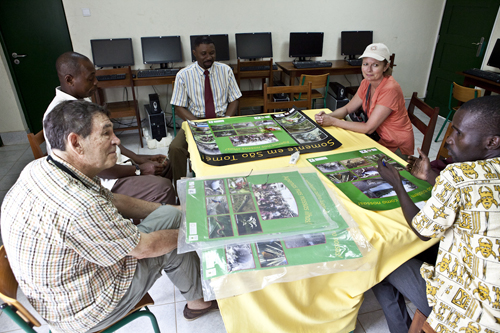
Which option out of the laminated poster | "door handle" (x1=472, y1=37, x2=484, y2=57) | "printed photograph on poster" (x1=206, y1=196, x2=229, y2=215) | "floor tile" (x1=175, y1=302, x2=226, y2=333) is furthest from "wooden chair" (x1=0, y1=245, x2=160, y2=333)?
"door handle" (x1=472, y1=37, x2=484, y2=57)

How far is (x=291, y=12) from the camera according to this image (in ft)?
14.4

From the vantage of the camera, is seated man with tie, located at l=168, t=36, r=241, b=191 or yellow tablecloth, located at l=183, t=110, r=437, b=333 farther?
seated man with tie, located at l=168, t=36, r=241, b=191

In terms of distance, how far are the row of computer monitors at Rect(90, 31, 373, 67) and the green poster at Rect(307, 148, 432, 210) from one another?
10.5ft

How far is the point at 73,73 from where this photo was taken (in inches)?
70.9

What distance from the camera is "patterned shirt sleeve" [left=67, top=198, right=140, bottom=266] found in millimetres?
938

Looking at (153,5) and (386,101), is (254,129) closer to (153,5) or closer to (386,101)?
(386,101)

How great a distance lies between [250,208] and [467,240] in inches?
28.4

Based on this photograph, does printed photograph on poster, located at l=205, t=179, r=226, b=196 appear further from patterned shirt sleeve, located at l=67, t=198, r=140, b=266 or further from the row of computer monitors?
the row of computer monitors

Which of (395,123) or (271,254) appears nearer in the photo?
(271,254)

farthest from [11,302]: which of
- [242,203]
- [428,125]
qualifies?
[428,125]

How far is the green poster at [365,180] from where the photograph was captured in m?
1.25

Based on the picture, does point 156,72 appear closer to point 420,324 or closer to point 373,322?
point 373,322

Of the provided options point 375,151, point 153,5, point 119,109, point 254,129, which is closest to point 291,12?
point 153,5

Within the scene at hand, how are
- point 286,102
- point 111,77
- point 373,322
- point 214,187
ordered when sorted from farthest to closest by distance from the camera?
1. point 111,77
2. point 286,102
3. point 373,322
4. point 214,187
